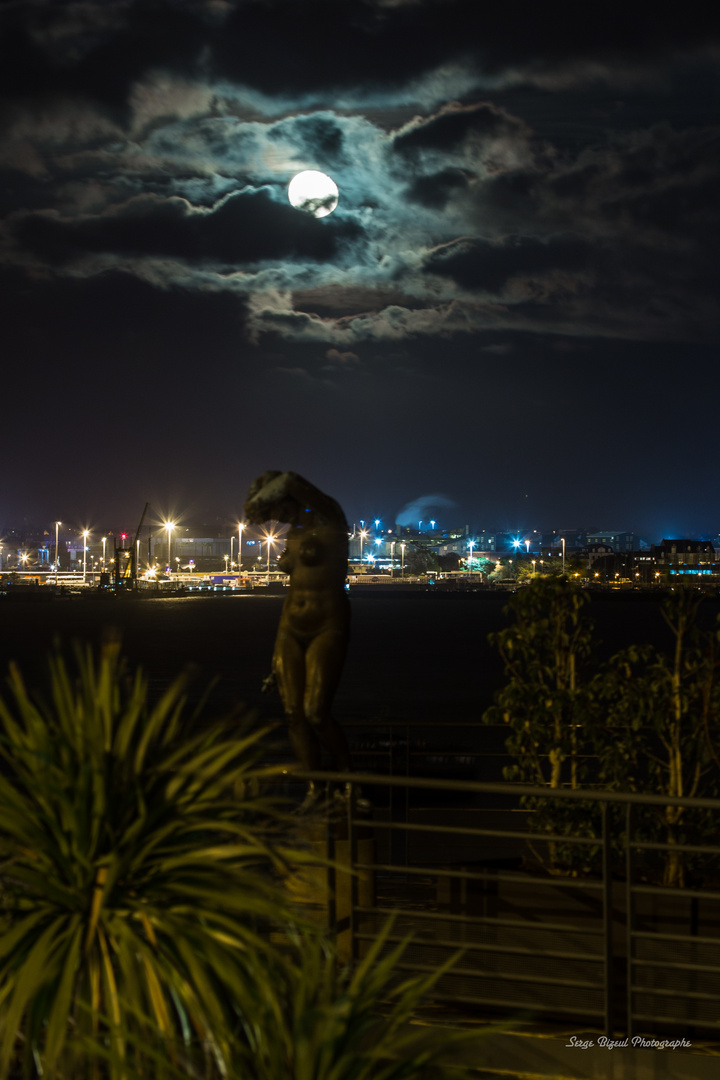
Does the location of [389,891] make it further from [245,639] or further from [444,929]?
[245,639]

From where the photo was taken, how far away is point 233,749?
2.88 m

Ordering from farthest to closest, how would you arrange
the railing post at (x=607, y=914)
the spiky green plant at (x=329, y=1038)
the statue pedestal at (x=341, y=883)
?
the statue pedestal at (x=341, y=883) < the railing post at (x=607, y=914) < the spiky green plant at (x=329, y=1038)

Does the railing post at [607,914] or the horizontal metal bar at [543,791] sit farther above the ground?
the horizontal metal bar at [543,791]

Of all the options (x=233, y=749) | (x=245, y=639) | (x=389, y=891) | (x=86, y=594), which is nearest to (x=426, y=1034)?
(x=233, y=749)

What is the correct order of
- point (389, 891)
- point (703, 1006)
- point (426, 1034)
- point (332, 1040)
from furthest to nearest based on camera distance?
point (389, 891) → point (703, 1006) → point (426, 1034) → point (332, 1040)

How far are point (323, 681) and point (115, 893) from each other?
2.92m

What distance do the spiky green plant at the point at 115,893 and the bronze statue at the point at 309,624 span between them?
102 inches

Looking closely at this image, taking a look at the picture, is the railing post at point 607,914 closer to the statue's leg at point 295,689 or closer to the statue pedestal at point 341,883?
the statue pedestal at point 341,883

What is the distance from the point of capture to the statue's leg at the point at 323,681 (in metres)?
5.55

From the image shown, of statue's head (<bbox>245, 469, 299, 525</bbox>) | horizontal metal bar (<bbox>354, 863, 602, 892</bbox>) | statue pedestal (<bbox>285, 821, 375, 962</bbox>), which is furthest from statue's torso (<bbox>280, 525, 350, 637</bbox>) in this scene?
horizontal metal bar (<bbox>354, 863, 602, 892</bbox>)

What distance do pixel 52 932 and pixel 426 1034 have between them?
0.98m

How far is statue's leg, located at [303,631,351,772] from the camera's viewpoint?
18.2 feet

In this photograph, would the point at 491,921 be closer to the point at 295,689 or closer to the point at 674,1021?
the point at 674,1021

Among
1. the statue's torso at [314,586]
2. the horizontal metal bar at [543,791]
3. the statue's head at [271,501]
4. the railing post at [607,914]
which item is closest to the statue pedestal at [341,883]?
the horizontal metal bar at [543,791]
